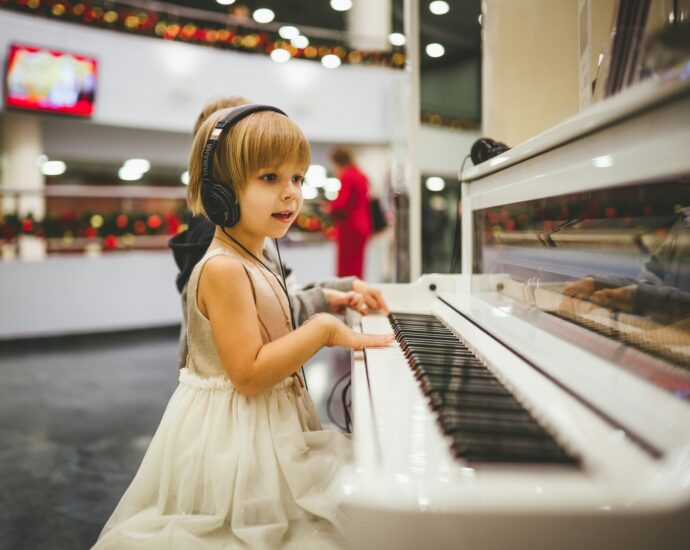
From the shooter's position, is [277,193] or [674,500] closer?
[674,500]

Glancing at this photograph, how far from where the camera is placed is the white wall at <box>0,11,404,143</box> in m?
7.54

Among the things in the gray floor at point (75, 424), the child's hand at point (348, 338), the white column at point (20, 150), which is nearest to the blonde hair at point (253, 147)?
the child's hand at point (348, 338)

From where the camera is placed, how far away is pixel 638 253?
1164 mm

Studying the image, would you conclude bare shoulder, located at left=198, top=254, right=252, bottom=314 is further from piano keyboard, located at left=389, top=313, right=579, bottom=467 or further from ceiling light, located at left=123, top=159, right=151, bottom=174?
ceiling light, located at left=123, top=159, right=151, bottom=174

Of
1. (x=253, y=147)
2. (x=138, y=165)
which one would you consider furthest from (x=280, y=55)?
(x=253, y=147)

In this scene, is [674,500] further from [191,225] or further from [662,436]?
[191,225]

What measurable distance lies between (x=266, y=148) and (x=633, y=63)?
0.89 m

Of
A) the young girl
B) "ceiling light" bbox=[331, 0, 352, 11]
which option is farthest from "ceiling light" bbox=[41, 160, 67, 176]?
the young girl

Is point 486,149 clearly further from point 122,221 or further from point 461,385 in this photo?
point 122,221

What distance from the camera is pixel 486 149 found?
6.48ft

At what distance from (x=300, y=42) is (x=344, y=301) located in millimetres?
8998

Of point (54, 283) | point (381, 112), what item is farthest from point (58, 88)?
point (381, 112)

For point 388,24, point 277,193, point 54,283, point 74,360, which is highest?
point 388,24

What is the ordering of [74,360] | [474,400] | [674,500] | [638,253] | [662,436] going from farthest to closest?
[74,360] < [638,253] < [474,400] < [662,436] < [674,500]
